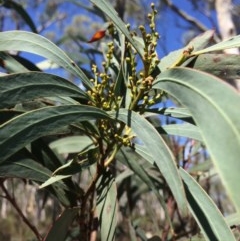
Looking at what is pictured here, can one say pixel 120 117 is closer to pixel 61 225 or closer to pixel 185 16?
pixel 61 225

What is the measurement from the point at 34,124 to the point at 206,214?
0.95 feet

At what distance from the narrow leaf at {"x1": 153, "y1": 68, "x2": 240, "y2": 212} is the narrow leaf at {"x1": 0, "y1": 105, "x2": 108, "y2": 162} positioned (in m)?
0.17

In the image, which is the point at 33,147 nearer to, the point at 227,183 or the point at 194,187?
the point at 194,187

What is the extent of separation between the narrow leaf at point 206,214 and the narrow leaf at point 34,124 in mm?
201

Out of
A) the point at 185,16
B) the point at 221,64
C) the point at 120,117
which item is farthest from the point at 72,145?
the point at 185,16

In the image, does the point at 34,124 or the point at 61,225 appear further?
the point at 61,225

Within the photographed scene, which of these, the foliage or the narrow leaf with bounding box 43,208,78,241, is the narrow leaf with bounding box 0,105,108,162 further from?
the narrow leaf with bounding box 43,208,78,241

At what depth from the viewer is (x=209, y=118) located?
452 millimetres

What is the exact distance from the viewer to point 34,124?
61 cm

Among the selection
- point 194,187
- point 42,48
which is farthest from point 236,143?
point 42,48

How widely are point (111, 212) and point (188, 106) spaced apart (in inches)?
15.0

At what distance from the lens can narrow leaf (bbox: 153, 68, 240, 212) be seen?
1.29 feet

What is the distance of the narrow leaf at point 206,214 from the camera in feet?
2.02

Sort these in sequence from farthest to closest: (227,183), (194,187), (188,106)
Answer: (194,187) < (188,106) < (227,183)
